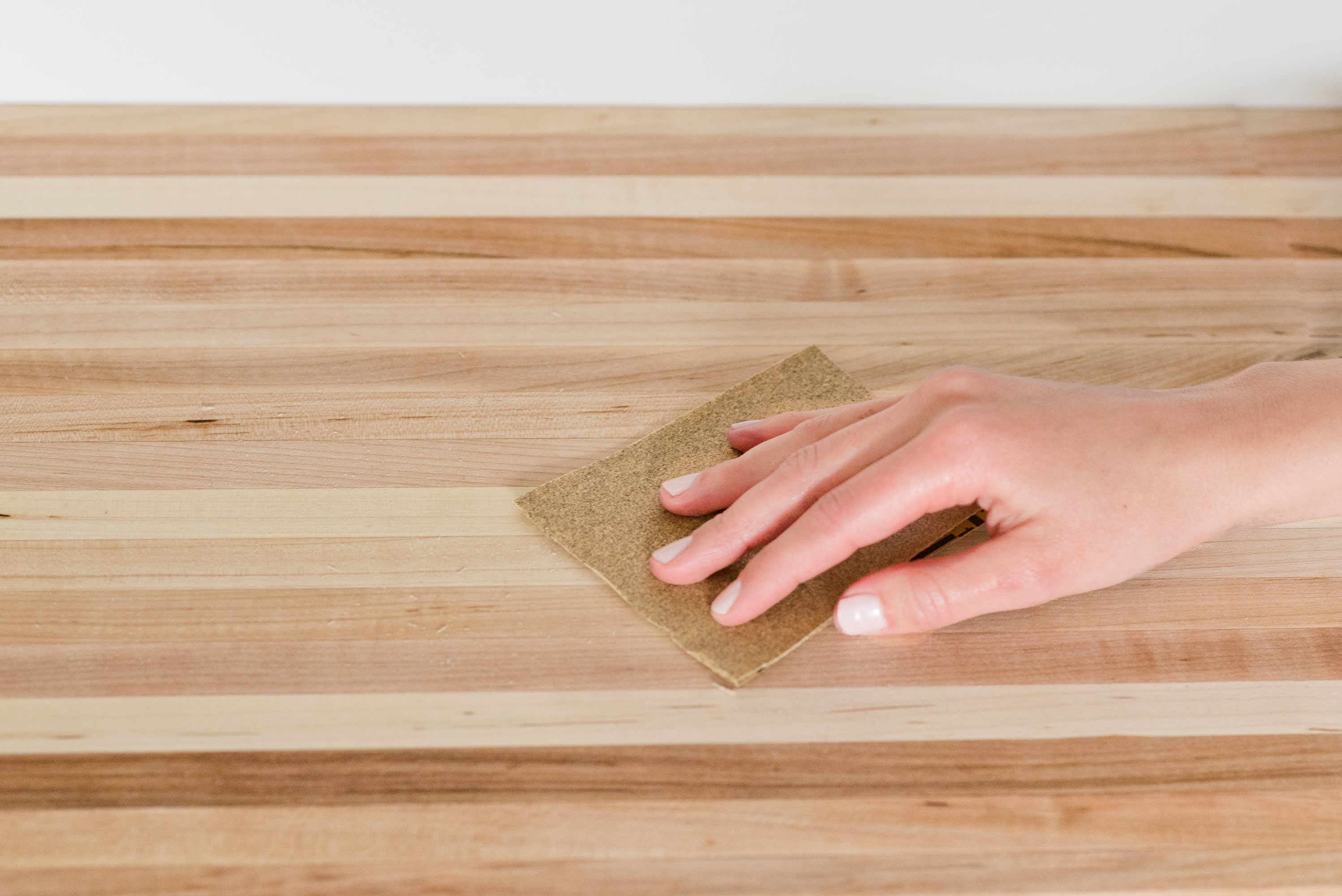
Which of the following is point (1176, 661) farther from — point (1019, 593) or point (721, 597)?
point (721, 597)

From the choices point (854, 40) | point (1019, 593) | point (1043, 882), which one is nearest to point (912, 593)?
point (1019, 593)

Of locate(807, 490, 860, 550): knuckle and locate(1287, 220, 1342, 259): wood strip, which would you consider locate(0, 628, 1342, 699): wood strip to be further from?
locate(1287, 220, 1342, 259): wood strip

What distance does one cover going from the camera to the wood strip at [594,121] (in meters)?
0.95

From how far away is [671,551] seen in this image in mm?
660

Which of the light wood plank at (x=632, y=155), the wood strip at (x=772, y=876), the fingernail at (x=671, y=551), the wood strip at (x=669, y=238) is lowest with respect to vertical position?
the wood strip at (x=772, y=876)

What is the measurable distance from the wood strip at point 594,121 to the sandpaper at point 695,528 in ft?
1.11

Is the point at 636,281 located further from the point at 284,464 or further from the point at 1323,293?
the point at 1323,293

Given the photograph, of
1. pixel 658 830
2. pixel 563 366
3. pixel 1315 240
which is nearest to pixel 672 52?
pixel 563 366

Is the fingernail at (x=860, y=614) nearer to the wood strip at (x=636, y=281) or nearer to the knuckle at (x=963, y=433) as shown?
the knuckle at (x=963, y=433)

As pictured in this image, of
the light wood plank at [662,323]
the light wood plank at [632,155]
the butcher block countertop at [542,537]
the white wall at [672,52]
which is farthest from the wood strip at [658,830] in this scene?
the white wall at [672,52]

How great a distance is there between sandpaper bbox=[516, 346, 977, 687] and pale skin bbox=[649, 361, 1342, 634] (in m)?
0.01

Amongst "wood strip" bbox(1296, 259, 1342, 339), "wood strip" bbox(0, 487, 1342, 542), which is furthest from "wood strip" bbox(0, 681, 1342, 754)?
"wood strip" bbox(1296, 259, 1342, 339)

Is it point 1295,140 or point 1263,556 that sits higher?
point 1295,140

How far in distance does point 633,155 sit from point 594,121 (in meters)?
0.06
